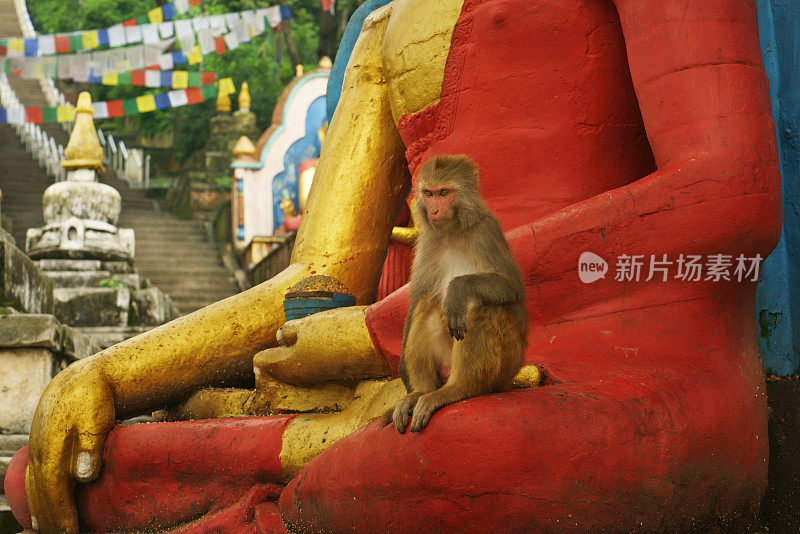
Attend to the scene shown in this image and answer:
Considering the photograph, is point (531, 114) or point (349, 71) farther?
point (349, 71)

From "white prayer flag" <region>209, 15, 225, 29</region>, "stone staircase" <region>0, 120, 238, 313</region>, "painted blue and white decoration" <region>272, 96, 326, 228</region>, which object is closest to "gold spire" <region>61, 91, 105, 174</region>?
"stone staircase" <region>0, 120, 238, 313</region>

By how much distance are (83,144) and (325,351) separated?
30.1 feet

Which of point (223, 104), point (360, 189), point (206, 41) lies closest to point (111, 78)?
point (206, 41)

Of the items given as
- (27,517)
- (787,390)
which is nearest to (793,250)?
(787,390)

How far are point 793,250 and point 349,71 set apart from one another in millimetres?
1756

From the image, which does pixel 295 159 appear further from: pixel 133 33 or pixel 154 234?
pixel 133 33

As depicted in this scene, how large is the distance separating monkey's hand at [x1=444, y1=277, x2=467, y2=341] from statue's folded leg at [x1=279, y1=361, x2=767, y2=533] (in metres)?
0.17

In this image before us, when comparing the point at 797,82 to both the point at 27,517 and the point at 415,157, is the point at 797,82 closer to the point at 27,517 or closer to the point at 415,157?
the point at 415,157

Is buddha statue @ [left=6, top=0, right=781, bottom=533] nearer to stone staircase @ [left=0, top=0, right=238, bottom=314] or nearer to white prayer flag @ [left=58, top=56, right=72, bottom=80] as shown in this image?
stone staircase @ [left=0, top=0, right=238, bottom=314]

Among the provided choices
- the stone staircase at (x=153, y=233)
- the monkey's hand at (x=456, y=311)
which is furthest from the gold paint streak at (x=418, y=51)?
the stone staircase at (x=153, y=233)

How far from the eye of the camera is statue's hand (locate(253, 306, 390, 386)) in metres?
2.99

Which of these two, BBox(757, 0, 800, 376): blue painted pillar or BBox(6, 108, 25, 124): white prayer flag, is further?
BBox(6, 108, 25, 124): white prayer flag

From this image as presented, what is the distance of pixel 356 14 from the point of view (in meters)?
4.11

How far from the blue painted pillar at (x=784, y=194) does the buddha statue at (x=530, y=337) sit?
38cm
